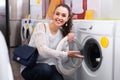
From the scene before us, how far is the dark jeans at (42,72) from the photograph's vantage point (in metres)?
1.95

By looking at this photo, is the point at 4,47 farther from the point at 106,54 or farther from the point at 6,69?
the point at 106,54

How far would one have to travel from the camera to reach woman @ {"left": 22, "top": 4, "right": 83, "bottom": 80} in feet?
6.27

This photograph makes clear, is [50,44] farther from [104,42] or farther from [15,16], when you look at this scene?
[15,16]

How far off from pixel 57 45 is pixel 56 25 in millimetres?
187

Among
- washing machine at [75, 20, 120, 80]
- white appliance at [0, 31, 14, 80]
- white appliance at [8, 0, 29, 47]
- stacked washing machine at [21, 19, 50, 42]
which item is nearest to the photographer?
white appliance at [0, 31, 14, 80]

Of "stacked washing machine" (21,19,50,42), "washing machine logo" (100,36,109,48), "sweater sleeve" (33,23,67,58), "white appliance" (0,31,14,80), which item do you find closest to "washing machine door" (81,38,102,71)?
"washing machine logo" (100,36,109,48)

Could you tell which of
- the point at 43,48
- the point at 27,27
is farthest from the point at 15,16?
the point at 43,48

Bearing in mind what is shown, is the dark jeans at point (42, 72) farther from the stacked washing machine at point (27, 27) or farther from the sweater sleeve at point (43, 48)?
the stacked washing machine at point (27, 27)

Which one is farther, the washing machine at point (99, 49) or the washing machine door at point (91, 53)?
the washing machine door at point (91, 53)

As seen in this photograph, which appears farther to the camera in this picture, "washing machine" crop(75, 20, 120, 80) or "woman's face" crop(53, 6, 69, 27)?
"woman's face" crop(53, 6, 69, 27)

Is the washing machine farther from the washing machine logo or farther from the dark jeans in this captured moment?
the dark jeans

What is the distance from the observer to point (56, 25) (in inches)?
79.7

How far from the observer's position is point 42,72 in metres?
1.94

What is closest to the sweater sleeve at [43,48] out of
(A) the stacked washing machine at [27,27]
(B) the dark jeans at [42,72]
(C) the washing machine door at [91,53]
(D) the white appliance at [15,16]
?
(B) the dark jeans at [42,72]
